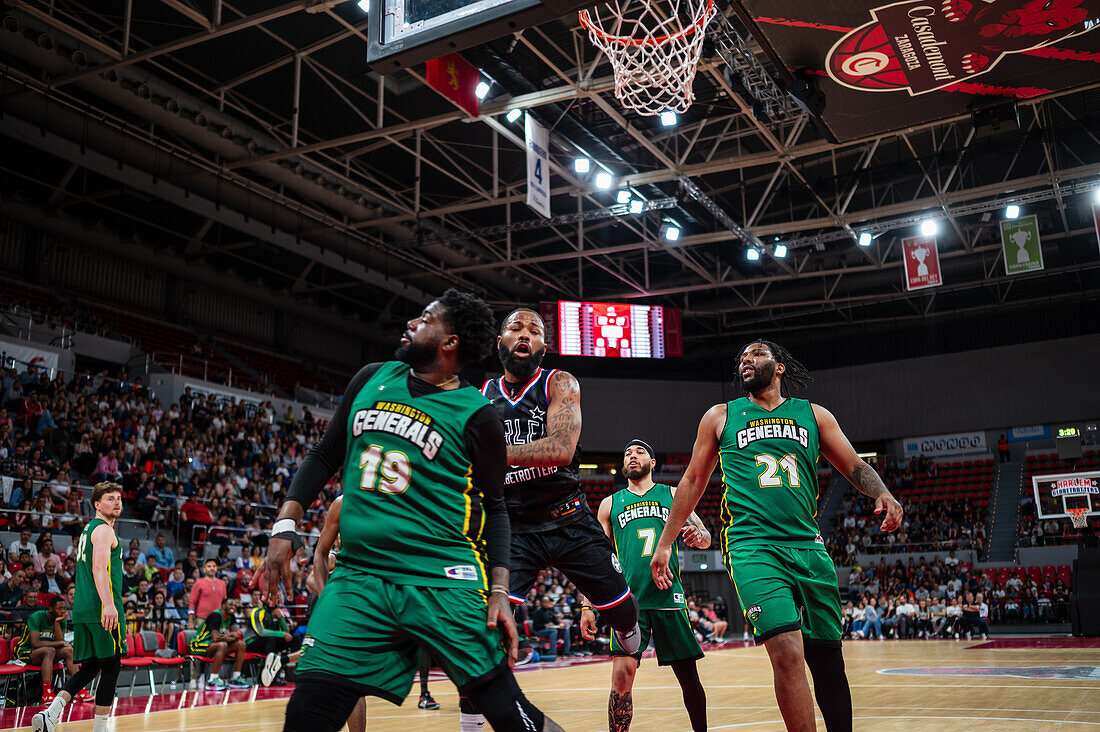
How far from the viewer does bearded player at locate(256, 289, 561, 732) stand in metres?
Answer: 2.93

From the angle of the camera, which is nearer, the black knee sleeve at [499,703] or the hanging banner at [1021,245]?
the black knee sleeve at [499,703]

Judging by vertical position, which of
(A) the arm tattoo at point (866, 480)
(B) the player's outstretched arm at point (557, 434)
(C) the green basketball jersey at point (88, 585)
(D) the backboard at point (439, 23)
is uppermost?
(D) the backboard at point (439, 23)

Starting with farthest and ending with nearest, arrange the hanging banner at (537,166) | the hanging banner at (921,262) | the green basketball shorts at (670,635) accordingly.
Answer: the hanging banner at (921,262), the hanging banner at (537,166), the green basketball shorts at (670,635)

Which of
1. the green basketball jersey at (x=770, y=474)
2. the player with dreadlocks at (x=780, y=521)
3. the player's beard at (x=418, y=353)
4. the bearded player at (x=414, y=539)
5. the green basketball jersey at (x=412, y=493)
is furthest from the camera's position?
the green basketball jersey at (x=770, y=474)

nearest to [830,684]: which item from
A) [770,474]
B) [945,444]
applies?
[770,474]

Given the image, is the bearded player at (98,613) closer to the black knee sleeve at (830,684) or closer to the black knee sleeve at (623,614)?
the black knee sleeve at (623,614)

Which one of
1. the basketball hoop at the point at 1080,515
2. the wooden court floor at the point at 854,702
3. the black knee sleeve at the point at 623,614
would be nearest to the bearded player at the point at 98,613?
the wooden court floor at the point at 854,702

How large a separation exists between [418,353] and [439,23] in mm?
3155

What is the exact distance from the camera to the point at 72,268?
25.5 m

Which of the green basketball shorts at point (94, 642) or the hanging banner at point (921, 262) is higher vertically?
the hanging banner at point (921, 262)

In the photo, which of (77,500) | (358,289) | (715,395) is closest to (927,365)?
(715,395)

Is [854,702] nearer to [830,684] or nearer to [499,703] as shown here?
[830,684]

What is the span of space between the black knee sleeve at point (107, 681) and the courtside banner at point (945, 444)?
31.8 meters

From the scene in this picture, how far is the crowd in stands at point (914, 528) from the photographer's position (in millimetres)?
28672
